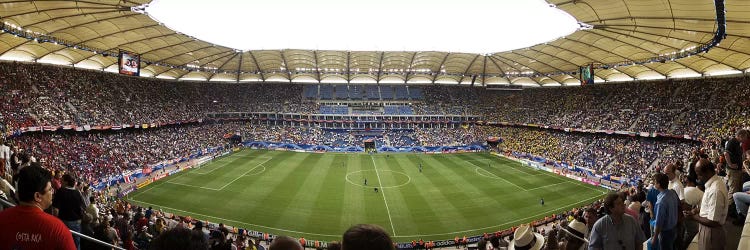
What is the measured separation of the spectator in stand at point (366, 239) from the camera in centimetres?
242

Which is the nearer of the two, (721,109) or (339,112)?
(721,109)

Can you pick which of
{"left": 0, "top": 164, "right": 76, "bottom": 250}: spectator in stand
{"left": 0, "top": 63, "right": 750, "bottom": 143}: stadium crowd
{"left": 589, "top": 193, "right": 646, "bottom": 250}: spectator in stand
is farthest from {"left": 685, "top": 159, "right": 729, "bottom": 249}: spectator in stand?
{"left": 0, "top": 63, "right": 750, "bottom": 143}: stadium crowd

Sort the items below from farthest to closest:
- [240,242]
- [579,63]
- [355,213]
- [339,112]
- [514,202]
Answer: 1. [339,112]
2. [579,63]
3. [514,202]
4. [355,213]
5. [240,242]

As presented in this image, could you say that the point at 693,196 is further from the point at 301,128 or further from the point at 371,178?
the point at 301,128

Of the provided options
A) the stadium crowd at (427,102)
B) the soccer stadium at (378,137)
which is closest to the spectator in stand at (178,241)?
the soccer stadium at (378,137)

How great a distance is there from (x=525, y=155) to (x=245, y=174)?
3702cm

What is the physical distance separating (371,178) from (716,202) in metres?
35.6

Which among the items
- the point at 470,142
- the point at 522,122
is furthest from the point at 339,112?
the point at 522,122

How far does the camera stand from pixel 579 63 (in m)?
48.7

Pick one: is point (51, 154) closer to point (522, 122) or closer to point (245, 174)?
point (245, 174)

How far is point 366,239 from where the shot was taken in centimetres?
244

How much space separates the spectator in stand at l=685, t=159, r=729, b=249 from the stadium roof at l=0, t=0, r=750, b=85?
24.4 m

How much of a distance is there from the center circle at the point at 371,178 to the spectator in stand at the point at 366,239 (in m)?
34.5

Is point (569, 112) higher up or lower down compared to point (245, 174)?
higher up
